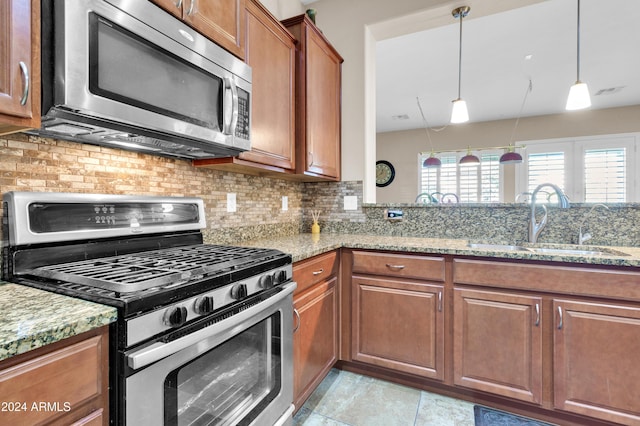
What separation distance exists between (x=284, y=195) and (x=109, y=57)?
1562 millimetres

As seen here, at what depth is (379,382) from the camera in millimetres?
1991

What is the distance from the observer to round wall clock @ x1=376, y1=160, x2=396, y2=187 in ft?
22.6

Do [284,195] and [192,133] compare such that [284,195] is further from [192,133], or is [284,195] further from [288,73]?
[192,133]

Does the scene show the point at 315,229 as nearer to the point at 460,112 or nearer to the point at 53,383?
the point at 460,112

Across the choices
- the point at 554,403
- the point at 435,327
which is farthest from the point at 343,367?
the point at 554,403

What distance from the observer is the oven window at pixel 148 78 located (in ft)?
3.17

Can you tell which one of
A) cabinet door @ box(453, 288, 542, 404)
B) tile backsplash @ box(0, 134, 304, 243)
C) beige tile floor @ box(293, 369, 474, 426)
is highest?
tile backsplash @ box(0, 134, 304, 243)

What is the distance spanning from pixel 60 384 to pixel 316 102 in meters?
1.95

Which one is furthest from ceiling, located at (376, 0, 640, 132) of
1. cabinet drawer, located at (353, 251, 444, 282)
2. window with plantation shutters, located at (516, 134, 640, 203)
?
cabinet drawer, located at (353, 251, 444, 282)

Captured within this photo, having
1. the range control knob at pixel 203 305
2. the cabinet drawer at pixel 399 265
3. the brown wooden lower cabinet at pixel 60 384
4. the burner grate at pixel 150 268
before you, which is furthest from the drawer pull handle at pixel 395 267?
the brown wooden lower cabinet at pixel 60 384

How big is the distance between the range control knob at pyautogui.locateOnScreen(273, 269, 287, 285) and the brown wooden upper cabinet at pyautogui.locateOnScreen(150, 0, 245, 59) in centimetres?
102

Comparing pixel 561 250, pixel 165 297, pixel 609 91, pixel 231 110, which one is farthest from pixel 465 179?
pixel 165 297

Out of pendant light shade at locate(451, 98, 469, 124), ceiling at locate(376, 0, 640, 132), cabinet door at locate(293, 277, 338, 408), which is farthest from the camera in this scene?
ceiling at locate(376, 0, 640, 132)

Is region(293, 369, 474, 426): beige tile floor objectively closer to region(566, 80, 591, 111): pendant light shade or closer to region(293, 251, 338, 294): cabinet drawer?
region(293, 251, 338, 294): cabinet drawer
